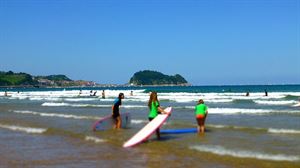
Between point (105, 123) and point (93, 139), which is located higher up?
point (105, 123)

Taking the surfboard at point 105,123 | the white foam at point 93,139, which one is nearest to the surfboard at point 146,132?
the white foam at point 93,139

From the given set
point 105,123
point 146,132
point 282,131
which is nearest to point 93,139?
point 146,132

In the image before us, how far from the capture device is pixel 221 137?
15.3m

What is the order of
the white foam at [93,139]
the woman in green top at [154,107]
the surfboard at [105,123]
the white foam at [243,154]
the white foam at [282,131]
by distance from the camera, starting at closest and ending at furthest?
1. the white foam at [243,154]
2. the white foam at [93,139]
3. the woman in green top at [154,107]
4. the white foam at [282,131]
5. the surfboard at [105,123]

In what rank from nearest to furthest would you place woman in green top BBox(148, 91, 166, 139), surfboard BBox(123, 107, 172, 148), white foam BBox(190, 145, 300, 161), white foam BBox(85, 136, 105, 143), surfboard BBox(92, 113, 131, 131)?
1. white foam BBox(190, 145, 300, 161)
2. surfboard BBox(123, 107, 172, 148)
3. white foam BBox(85, 136, 105, 143)
4. woman in green top BBox(148, 91, 166, 139)
5. surfboard BBox(92, 113, 131, 131)

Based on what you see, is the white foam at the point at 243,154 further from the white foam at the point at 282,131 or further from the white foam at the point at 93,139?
the white foam at the point at 282,131

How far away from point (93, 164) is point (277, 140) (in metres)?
6.89

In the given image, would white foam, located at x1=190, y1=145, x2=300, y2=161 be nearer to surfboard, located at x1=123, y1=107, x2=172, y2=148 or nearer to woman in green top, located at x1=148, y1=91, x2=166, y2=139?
surfboard, located at x1=123, y1=107, x2=172, y2=148

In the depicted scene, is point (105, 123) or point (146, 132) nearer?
point (146, 132)

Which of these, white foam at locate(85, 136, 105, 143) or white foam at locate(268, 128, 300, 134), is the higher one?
white foam at locate(268, 128, 300, 134)

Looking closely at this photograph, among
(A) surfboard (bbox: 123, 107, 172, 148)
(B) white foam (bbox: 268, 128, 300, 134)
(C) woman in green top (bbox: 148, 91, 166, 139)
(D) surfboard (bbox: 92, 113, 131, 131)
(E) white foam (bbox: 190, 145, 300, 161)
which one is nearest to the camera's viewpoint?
(E) white foam (bbox: 190, 145, 300, 161)

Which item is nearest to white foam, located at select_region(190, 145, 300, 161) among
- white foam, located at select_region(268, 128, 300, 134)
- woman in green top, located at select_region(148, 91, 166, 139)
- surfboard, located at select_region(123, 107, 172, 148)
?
surfboard, located at select_region(123, 107, 172, 148)

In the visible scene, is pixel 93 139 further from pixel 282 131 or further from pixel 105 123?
pixel 282 131

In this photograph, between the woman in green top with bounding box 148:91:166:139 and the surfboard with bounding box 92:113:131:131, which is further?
the surfboard with bounding box 92:113:131:131
